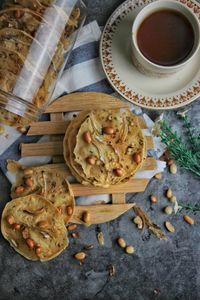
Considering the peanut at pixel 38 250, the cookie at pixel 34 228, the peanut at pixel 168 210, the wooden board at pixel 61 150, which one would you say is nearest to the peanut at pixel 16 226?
the cookie at pixel 34 228

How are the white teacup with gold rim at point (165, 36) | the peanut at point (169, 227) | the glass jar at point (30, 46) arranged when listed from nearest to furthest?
the glass jar at point (30, 46), the white teacup with gold rim at point (165, 36), the peanut at point (169, 227)

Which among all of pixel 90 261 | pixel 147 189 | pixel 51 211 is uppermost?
pixel 51 211

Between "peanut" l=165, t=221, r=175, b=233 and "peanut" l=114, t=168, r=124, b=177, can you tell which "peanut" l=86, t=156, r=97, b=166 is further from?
"peanut" l=165, t=221, r=175, b=233

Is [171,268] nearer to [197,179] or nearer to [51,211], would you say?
[197,179]

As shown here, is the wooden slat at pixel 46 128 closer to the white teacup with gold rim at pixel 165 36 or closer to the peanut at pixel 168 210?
the white teacup with gold rim at pixel 165 36

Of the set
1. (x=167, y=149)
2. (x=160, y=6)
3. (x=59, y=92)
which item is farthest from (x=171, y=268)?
(x=160, y=6)
